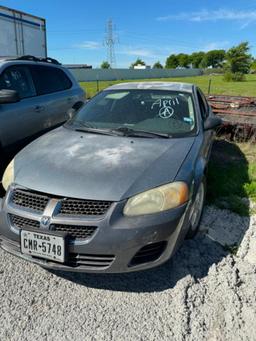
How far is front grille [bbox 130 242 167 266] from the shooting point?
240 cm

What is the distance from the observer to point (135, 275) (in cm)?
275

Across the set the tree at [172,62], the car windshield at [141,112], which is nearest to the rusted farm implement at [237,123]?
the car windshield at [141,112]

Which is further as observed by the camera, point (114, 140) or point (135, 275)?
point (114, 140)

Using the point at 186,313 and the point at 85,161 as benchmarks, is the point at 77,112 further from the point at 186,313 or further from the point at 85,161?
the point at 186,313

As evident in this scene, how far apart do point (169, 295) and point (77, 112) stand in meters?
2.52

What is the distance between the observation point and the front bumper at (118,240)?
2.32 m

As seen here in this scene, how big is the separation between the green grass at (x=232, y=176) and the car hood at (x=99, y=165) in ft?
3.97

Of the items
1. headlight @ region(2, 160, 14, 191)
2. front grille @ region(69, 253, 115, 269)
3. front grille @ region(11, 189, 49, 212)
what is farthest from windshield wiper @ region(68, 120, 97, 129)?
front grille @ region(69, 253, 115, 269)

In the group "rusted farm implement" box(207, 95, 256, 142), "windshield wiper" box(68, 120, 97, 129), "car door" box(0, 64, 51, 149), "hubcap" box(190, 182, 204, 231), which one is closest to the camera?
"hubcap" box(190, 182, 204, 231)

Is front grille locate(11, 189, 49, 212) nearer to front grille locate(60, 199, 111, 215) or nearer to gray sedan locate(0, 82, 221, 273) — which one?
gray sedan locate(0, 82, 221, 273)

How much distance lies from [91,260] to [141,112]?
6.52 feet

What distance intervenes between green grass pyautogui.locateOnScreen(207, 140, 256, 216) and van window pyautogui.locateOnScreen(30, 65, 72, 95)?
2964 millimetres

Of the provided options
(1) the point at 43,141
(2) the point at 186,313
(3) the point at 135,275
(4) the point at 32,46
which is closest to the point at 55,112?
(1) the point at 43,141

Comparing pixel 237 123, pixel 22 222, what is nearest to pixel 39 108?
pixel 22 222
